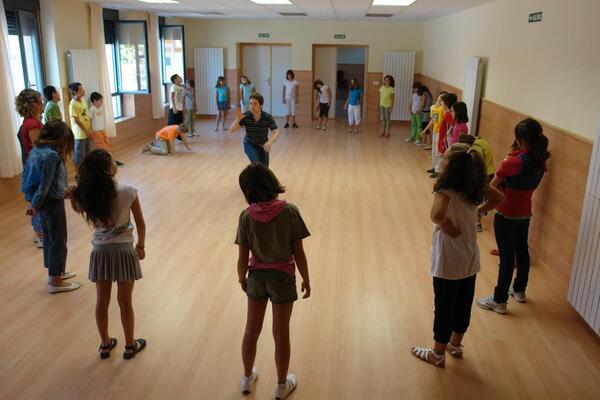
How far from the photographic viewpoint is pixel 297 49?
1447cm

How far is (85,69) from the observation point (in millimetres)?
8836

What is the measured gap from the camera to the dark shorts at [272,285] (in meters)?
2.63

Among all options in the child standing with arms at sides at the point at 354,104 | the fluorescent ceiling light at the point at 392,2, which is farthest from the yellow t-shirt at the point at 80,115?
the child standing with arms at sides at the point at 354,104

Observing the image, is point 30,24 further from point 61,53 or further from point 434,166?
point 434,166

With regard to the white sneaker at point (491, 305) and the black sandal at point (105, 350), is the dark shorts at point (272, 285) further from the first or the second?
the white sneaker at point (491, 305)

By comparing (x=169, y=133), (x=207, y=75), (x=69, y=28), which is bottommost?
(x=169, y=133)

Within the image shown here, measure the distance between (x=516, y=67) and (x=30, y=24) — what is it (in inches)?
280

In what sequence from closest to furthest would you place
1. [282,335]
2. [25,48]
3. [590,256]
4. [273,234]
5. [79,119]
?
[273,234], [282,335], [590,256], [79,119], [25,48]

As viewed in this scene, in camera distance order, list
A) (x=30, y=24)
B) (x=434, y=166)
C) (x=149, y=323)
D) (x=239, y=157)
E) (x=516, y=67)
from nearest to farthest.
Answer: (x=149, y=323) → (x=516, y=67) → (x=30, y=24) → (x=434, y=166) → (x=239, y=157)

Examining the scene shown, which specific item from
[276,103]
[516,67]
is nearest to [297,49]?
[276,103]

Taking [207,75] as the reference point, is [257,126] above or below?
below

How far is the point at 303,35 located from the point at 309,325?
11.9m

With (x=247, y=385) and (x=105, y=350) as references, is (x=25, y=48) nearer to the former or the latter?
(x=105, y=350)

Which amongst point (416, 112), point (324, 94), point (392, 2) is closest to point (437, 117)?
point (392, 2)
